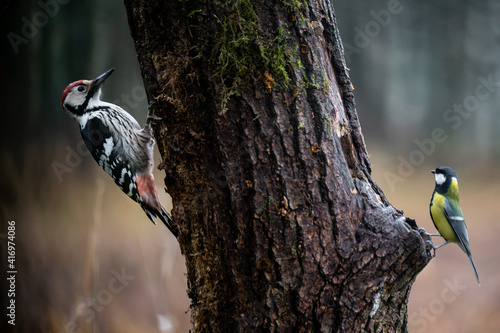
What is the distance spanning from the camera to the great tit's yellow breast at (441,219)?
163 cm

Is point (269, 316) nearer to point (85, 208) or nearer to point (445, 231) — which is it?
point (445, 231)

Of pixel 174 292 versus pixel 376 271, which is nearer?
pixel 376 271

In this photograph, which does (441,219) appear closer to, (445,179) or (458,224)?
(458,224)

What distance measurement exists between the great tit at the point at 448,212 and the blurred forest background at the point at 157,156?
0.79 meters

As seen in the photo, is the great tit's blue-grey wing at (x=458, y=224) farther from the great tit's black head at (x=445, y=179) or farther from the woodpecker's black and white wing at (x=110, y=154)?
the woodpecker's black and white wing at (x=110, y=154)

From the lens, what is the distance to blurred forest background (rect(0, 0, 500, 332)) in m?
2.34

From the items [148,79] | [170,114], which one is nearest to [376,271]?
[170,114]

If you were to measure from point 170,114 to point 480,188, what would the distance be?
93.8 inches

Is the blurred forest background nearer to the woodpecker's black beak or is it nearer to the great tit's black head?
the woodpecker's black beak

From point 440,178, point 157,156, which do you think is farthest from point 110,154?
point 440,178

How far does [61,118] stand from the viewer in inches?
94.7

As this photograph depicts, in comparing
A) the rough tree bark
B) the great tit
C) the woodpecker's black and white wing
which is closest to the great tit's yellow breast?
the great tit

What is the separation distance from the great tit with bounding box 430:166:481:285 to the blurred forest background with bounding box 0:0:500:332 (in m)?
0.79

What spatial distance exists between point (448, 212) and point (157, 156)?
5.72ft
